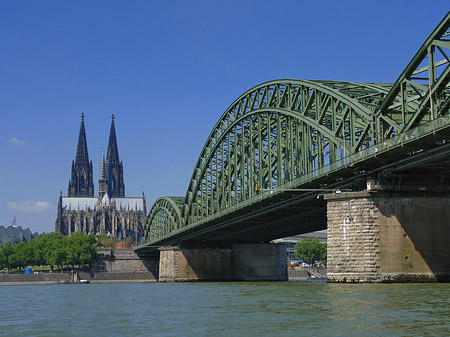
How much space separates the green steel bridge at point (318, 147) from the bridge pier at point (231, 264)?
2.04 m

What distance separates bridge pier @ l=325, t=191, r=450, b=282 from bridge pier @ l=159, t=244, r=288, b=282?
187 feet

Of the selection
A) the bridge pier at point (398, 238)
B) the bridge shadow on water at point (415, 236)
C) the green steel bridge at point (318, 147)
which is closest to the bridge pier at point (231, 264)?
the green steel bridge at point (318, 147)

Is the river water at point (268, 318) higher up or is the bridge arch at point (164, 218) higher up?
the bridge arch at point (164, 218)

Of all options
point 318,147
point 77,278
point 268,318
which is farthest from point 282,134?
point 77,278

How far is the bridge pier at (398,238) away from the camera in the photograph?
167ft

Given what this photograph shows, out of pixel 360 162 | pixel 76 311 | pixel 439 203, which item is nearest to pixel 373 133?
pixel 360 162

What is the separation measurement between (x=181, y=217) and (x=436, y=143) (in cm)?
8398

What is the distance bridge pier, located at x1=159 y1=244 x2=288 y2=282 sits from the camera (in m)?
110

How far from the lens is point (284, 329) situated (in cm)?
2628

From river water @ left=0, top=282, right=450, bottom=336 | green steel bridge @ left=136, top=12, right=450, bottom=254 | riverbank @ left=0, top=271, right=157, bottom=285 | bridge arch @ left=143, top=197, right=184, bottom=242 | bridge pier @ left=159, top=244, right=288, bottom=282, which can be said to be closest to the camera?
river water @ left=0, top=282, right=450, bottom=336

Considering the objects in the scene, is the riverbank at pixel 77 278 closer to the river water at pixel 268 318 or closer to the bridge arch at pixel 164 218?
the bridge arch at pixel 164 218

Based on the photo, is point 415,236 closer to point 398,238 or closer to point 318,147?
point 398,238

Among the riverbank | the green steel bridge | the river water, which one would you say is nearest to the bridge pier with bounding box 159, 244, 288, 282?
the green steel bridge

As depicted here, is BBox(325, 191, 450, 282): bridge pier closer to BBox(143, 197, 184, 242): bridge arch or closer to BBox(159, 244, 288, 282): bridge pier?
BBox(159, 244, 288, 282): bridge pier
